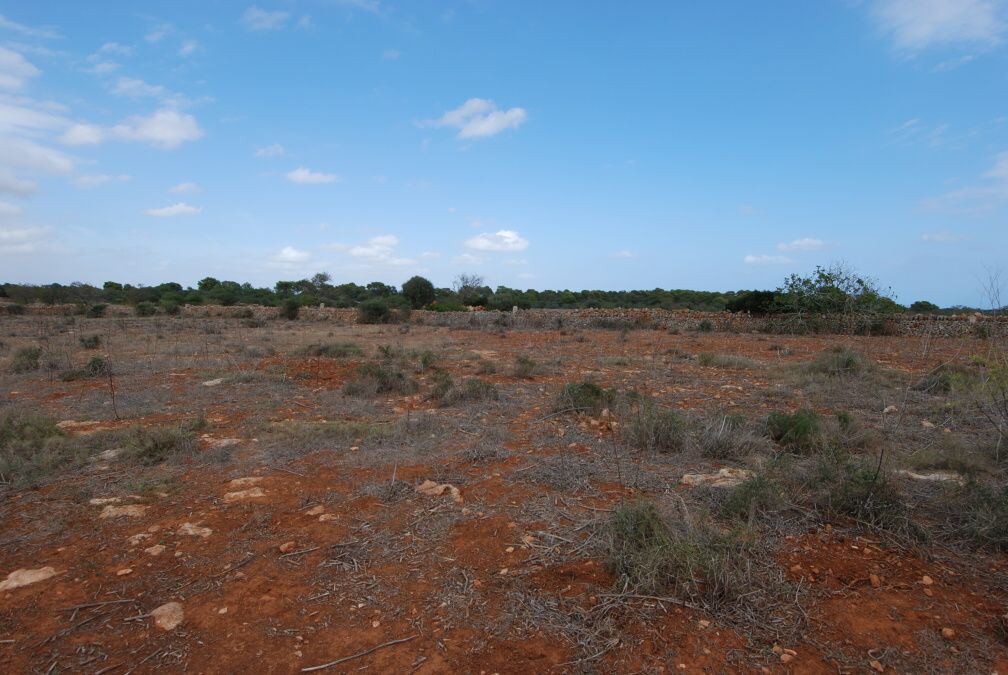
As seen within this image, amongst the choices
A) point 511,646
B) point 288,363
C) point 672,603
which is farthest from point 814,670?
point 288,363

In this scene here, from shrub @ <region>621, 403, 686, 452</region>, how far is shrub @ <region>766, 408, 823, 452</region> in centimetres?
96

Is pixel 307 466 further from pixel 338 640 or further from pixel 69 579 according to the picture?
pixel 338 640

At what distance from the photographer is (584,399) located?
6.23 meters

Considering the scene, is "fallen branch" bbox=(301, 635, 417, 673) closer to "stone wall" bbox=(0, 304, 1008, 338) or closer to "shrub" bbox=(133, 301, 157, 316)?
"stone wall" bbox=(0, 304, 1008, 338)

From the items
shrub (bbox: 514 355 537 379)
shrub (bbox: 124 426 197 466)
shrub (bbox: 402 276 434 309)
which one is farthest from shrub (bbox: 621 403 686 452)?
shrub (bbox: 402 276 434 309)

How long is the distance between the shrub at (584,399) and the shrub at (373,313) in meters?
19.6

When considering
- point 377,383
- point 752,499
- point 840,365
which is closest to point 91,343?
point 377,383

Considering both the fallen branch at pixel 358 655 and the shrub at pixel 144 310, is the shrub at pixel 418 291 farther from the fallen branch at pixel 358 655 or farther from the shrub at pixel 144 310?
the fallen branch at pixel 358 655

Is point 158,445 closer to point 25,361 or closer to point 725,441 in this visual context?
point 725,441

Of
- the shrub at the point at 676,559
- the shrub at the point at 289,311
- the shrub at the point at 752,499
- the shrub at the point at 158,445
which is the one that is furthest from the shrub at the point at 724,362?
the shrub at the point at 289,311

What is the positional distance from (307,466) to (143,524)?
132 cm

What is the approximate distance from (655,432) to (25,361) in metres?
11.5

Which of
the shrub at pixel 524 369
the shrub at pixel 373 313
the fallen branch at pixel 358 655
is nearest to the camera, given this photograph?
the fallen branch at pixel 358 655

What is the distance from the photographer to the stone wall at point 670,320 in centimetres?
1661
